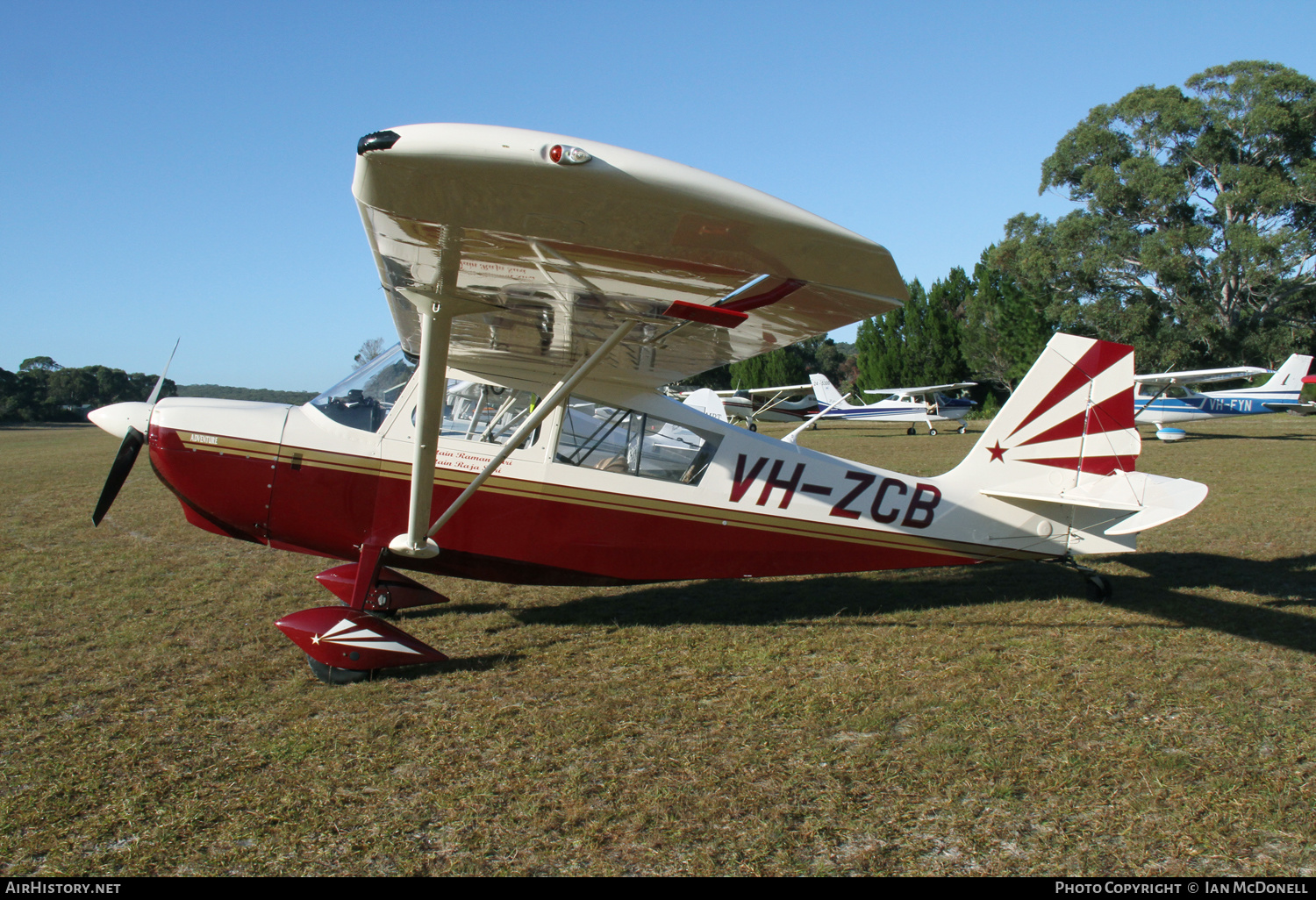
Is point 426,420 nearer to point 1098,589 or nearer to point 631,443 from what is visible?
point 631,443

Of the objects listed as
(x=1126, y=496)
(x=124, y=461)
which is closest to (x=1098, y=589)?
(x=1126, y=496)

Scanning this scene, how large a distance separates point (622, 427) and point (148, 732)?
10.1 feet

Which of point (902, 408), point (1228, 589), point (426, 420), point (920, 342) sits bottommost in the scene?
point (1228, 589)

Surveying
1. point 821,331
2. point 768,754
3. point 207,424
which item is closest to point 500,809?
point 768,754

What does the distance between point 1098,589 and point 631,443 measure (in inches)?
146

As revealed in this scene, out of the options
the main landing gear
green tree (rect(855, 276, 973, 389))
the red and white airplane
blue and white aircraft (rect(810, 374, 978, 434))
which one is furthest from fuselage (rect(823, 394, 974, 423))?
the main landing gear

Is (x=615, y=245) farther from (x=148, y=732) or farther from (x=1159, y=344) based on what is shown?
(x=1159, y=344)

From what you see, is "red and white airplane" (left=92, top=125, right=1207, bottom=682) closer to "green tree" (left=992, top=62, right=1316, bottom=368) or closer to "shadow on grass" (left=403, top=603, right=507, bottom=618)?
"shadow on grass" (left=403, top=603, right=507, bottom=618)

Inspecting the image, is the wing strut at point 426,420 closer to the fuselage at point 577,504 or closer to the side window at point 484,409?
the fuselage at point 577,504

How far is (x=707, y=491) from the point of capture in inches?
208

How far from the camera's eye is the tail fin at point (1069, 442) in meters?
5.51

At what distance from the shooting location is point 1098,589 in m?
5.88

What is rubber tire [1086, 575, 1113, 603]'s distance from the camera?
19.2 ft

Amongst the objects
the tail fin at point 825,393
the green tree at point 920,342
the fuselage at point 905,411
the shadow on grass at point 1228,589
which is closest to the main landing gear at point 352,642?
the shadow on grass at point 1228,589
